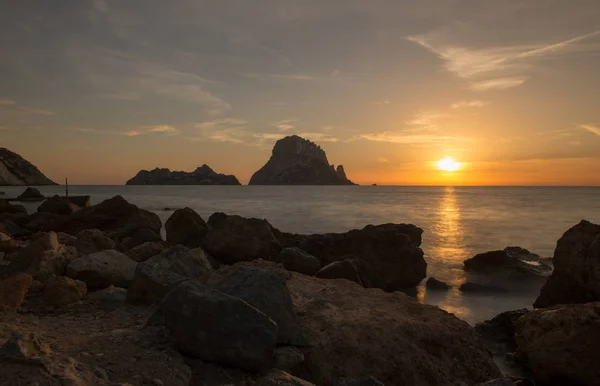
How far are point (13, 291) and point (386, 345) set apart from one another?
4088mm

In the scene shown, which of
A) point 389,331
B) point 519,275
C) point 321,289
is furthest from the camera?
point 519,275

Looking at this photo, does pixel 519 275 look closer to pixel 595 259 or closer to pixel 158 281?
pixel 595 259

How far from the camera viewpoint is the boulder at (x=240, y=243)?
9.72 metres

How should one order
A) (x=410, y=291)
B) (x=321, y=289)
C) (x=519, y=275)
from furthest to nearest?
(x=519, y=275), (x=410, y=291), (x=321, y=289)

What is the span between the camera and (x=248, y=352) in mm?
3582

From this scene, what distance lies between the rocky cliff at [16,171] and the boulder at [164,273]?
490 ft

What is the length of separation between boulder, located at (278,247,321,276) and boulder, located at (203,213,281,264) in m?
0.70

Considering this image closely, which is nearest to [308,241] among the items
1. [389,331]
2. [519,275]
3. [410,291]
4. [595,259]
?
[410,291]

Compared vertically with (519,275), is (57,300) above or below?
above

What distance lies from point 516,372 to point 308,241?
7.65 m

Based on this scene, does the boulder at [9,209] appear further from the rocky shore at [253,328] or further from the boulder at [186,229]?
the rocky shore at [253,328]

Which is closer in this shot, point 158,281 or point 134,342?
point 134,342

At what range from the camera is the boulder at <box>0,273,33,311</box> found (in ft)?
15.2

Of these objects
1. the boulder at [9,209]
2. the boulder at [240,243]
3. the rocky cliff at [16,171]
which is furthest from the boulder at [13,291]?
the rocky cliff at [16,171]
